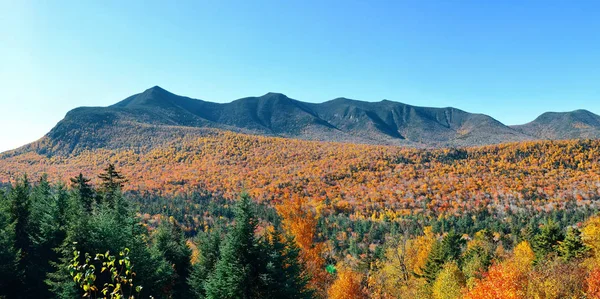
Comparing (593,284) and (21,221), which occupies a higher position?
Answer: (21,221)

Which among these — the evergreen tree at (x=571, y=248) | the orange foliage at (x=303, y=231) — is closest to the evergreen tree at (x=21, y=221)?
the orange foliage at (x=303, y=231)

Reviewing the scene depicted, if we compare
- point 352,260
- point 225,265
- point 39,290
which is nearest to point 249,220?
point 225,265

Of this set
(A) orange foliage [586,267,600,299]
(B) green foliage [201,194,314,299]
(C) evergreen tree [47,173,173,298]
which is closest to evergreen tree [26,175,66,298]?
(C) evergreen tree [47,173,173,298]

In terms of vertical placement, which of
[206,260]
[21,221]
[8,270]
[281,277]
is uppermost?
[281,277]

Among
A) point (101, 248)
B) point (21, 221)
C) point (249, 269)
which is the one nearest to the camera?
point (249, 269)

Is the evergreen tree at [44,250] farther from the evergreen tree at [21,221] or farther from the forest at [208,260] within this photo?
the evergreen tree at [21,221]

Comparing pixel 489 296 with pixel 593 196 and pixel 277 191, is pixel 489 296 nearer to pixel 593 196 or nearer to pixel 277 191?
pixel 277 191

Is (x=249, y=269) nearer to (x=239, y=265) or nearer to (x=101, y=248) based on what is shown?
(x=239, y=265)

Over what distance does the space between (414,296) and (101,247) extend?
33452 mm

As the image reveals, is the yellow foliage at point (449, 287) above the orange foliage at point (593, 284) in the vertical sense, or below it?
below

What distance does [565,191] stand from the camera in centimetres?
15875

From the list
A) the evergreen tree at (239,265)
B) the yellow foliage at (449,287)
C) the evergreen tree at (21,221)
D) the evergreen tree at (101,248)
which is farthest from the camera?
the yellow foliage at (449,287)

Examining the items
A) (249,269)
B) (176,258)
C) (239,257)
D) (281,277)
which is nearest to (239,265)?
(239,257)

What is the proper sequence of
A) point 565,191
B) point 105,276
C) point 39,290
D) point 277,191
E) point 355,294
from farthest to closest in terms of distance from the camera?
1. point 277,191
2. point 565,191
3. point 355,294
4. point 39,290
5. point 105,276
